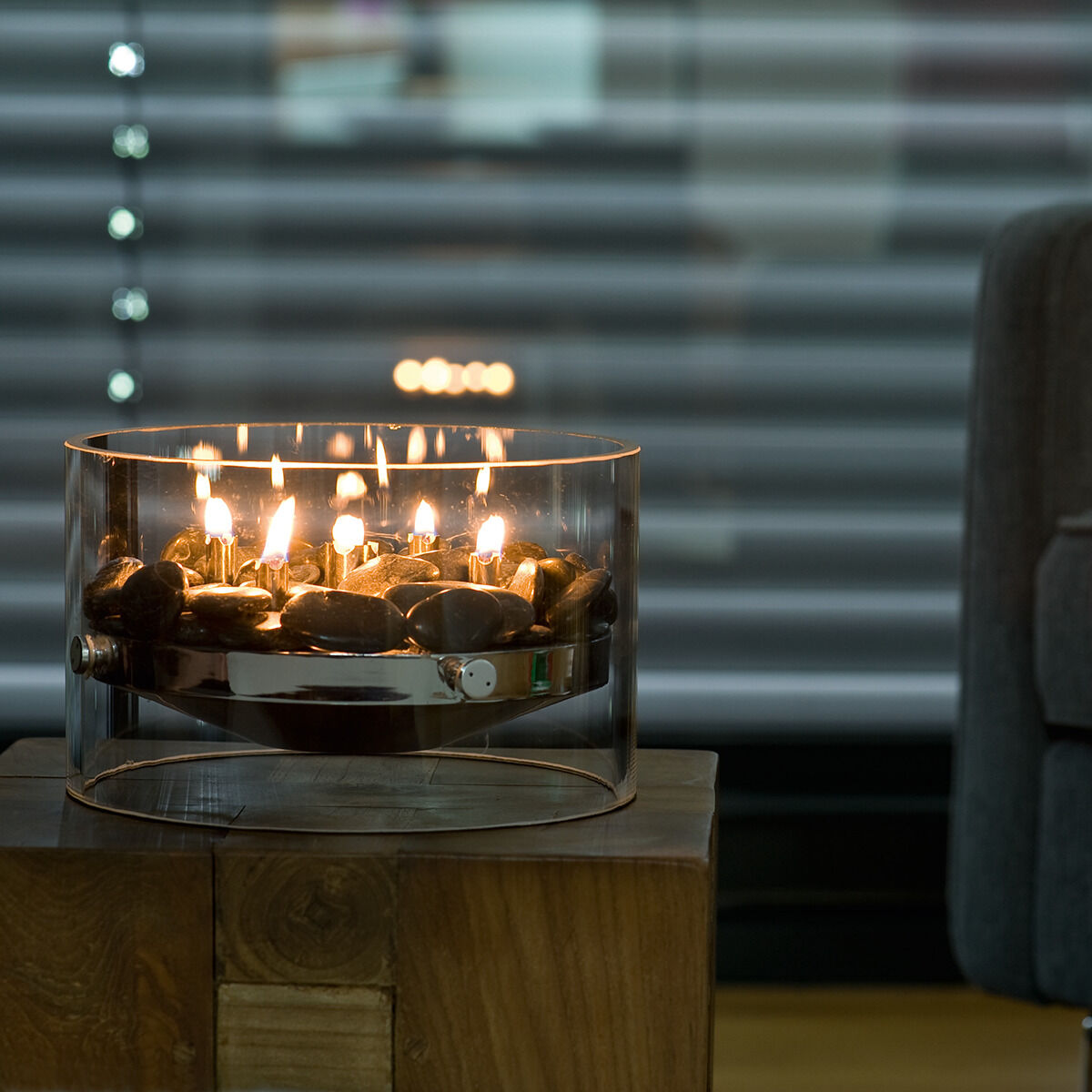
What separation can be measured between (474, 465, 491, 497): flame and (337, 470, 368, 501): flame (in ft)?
0.20

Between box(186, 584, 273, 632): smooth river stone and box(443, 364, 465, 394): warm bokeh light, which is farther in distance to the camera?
box(443, 364, 465, 394): warm bokeh light

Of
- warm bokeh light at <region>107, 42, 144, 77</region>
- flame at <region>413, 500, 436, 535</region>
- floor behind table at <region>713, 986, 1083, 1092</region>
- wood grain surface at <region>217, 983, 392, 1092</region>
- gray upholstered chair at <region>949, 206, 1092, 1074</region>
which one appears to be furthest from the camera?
warm bokeh light at <region>107, 42, 144, 77</region>

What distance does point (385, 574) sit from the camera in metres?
0.83

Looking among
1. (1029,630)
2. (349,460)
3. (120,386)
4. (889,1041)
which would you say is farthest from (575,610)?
(120,386)

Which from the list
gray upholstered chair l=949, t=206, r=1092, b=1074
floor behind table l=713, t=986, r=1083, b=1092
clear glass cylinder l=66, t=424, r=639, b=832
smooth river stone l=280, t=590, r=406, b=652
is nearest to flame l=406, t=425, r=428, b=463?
clear glass cylinder l=66, t=424, r=639, b=832

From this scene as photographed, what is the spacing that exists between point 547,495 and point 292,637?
16 cm

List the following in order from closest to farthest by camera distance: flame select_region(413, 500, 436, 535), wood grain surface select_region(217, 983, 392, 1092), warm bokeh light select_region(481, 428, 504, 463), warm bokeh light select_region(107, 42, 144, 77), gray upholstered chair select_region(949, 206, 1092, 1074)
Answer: wood grain surface select_region(217, 983, 392, 1092), flame select_region(413, 500, 436, 535), warm bokeh light select_region(481, 428, 504, 463), gray upholstered chair select_region(949, 206, 1092, 1074), warm bokeh light select_region(107, 42, 144, 77)

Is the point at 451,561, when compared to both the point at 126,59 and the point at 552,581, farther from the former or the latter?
the point at 126,59

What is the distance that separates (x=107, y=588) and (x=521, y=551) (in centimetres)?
23

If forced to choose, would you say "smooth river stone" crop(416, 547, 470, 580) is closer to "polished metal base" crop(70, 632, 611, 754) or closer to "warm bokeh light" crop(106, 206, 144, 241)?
"polished metal base" crop(70, 632, 611, 754)


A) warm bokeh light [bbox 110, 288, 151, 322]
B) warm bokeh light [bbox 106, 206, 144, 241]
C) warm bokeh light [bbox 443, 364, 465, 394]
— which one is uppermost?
warm bokeh light [bbox 106, 206, 144, 241]

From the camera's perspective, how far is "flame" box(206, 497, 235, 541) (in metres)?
0.82

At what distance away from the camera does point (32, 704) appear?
184 centimetres

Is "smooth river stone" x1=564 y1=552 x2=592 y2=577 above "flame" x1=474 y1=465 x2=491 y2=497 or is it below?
below
